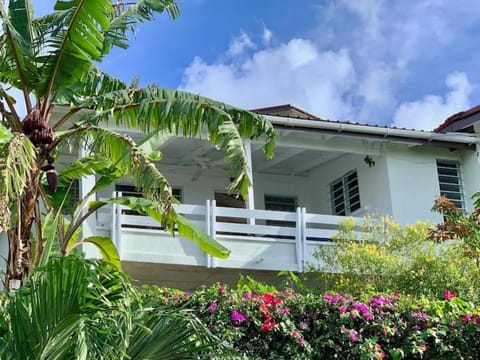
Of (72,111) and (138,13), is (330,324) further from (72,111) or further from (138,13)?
(138,13)

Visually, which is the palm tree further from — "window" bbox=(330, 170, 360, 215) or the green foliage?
"window" bbox=(330, 170, 360, 215)

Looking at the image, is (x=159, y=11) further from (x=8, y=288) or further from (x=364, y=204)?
(x=364, y=204)

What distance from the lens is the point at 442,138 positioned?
1942 cm

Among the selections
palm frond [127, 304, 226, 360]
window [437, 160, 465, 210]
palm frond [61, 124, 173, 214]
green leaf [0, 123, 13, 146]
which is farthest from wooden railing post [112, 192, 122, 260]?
window [437, 160, 465, 210]

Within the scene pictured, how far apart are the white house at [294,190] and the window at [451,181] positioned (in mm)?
26

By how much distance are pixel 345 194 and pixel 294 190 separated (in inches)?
66.6

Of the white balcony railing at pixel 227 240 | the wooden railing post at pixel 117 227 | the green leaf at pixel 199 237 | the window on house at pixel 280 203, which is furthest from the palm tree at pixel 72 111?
the window on house at pixel 280 203

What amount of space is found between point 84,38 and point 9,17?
1154mm

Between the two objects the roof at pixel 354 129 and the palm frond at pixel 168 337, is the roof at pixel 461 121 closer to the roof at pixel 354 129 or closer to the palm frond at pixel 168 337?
the roof at pixel 354 129

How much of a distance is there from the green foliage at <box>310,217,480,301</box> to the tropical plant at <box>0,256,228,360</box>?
21.4 feet

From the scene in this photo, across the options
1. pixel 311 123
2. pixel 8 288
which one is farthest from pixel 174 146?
pixel 8 288

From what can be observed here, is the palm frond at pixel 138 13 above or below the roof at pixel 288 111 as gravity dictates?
below

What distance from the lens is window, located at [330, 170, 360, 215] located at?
20828mm

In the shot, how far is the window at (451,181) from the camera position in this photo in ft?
65.9
